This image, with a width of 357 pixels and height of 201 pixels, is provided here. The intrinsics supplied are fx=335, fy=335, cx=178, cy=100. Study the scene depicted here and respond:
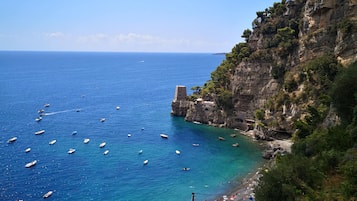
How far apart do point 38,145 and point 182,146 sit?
26117mm

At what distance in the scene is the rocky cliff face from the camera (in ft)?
178

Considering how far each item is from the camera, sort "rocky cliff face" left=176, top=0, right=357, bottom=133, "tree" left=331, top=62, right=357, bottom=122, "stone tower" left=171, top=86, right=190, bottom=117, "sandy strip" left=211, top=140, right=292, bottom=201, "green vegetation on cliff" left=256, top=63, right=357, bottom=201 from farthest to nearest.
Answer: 1. "stone tower" left=171, top=86, right=190, bottom=117
2. "rocky cliff face" left=176, top=0, right=357, bottom=133
3. "sandy strip" left=211, top=140, right=292, bottom=201
4. "tree" left=331, top=62, right=357, bottom=122
5. "green vegetation on cliff" left=256, top=63, right=357, bottom=201

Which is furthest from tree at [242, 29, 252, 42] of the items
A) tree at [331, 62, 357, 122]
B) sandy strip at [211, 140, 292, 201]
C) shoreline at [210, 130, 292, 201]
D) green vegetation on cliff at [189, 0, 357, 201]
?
tree at [331, 62, 357, 122]

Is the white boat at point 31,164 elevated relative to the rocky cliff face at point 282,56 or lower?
lower

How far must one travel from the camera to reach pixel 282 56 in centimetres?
6384

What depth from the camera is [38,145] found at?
60812 millimetres

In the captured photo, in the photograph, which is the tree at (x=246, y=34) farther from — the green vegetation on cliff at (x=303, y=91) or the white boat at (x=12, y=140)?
the white boat at (x=12, y=140)

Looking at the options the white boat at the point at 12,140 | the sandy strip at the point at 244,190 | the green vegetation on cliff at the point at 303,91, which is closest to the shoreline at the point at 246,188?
the sandy strip at the point at 244,190

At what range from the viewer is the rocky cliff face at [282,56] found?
54219mm

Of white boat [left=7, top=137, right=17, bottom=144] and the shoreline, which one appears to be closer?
the shoreline

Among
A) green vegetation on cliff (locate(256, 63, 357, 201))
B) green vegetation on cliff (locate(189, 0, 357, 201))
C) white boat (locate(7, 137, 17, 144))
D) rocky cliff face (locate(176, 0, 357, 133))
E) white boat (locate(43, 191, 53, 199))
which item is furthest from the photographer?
white boat (locate(7, 137, 17, 144))

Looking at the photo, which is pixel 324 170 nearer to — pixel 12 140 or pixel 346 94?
pixel 346 94

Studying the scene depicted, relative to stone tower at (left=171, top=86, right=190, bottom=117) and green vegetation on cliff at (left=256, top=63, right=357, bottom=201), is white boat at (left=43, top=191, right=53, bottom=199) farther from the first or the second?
stone tower at (left=171, top=86, right=190, bottom=117)

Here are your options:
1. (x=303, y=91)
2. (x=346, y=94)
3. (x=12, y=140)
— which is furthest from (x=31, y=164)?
(x=303, y=91)
